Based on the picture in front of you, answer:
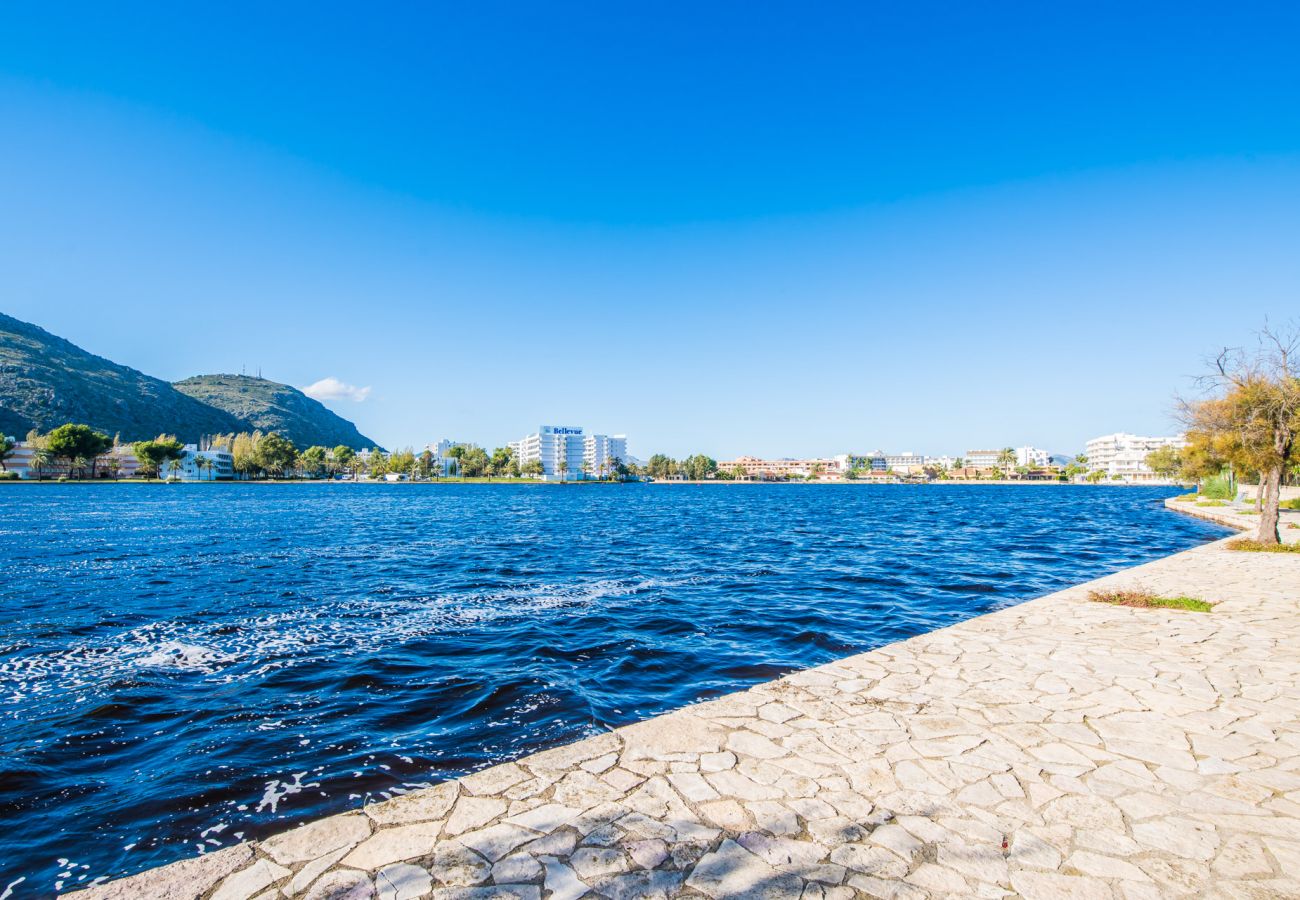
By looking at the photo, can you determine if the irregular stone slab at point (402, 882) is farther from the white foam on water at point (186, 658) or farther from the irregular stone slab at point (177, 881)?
the white foam on water at point (186, 658)

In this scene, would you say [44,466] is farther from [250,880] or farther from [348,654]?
[250,880]

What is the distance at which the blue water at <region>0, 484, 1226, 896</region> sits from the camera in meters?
6.12

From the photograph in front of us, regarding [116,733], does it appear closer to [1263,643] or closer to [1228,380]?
[1263,643]

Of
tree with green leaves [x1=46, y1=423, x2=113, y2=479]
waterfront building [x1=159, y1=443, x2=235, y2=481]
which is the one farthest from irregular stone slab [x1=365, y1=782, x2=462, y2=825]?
waterfront building [x1=159, y1=443, x2=235, y2=481]

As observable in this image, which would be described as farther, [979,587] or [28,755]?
[979,587]

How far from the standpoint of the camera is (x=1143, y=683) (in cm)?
754

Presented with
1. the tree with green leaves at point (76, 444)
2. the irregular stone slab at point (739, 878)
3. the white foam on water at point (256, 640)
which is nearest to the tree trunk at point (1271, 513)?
the white foam on water at point (256, 640)

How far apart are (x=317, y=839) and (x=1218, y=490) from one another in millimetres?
78832

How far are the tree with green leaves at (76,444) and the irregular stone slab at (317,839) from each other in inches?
6978

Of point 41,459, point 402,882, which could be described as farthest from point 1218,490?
point 41,459

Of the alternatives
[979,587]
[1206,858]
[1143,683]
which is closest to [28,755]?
[1206,858]

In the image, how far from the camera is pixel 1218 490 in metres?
57.8

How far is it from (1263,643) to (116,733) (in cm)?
1664

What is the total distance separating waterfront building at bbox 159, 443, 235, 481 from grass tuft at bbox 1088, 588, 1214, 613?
674 ft
